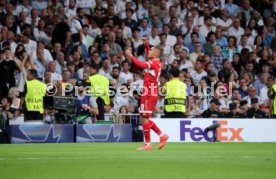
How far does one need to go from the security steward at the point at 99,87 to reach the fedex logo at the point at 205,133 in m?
2.56

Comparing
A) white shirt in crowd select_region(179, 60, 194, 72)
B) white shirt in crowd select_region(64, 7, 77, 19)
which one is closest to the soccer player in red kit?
white shirt in crowd select_region(179, 60, 194, 72)

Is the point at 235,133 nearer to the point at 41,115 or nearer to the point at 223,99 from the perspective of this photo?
the point at 223,99

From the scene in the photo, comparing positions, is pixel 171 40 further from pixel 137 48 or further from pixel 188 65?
pixel 137 48

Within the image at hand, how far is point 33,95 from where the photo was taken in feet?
72.7

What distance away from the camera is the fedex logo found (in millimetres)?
23344

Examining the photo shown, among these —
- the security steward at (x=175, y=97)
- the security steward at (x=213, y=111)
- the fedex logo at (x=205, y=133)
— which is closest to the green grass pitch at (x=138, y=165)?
the security steward at (x=175, y=97)

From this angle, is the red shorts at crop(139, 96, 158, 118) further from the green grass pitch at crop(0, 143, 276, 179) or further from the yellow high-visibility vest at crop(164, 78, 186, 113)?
the yellow high-visibility vest at crop(164, 78, 186, 113)

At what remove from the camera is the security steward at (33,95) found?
22125mm

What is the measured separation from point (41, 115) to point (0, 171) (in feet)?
38.1

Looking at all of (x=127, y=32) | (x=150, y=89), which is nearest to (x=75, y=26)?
(x=127, y=32)

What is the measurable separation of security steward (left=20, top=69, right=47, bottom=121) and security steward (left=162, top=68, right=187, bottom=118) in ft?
12.1

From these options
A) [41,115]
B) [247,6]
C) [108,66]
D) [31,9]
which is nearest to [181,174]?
[41,115]

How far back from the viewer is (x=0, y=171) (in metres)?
11.0

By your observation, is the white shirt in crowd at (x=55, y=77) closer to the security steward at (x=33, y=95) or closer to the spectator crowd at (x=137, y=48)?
the spectator crowd at (x=137, y=48)
